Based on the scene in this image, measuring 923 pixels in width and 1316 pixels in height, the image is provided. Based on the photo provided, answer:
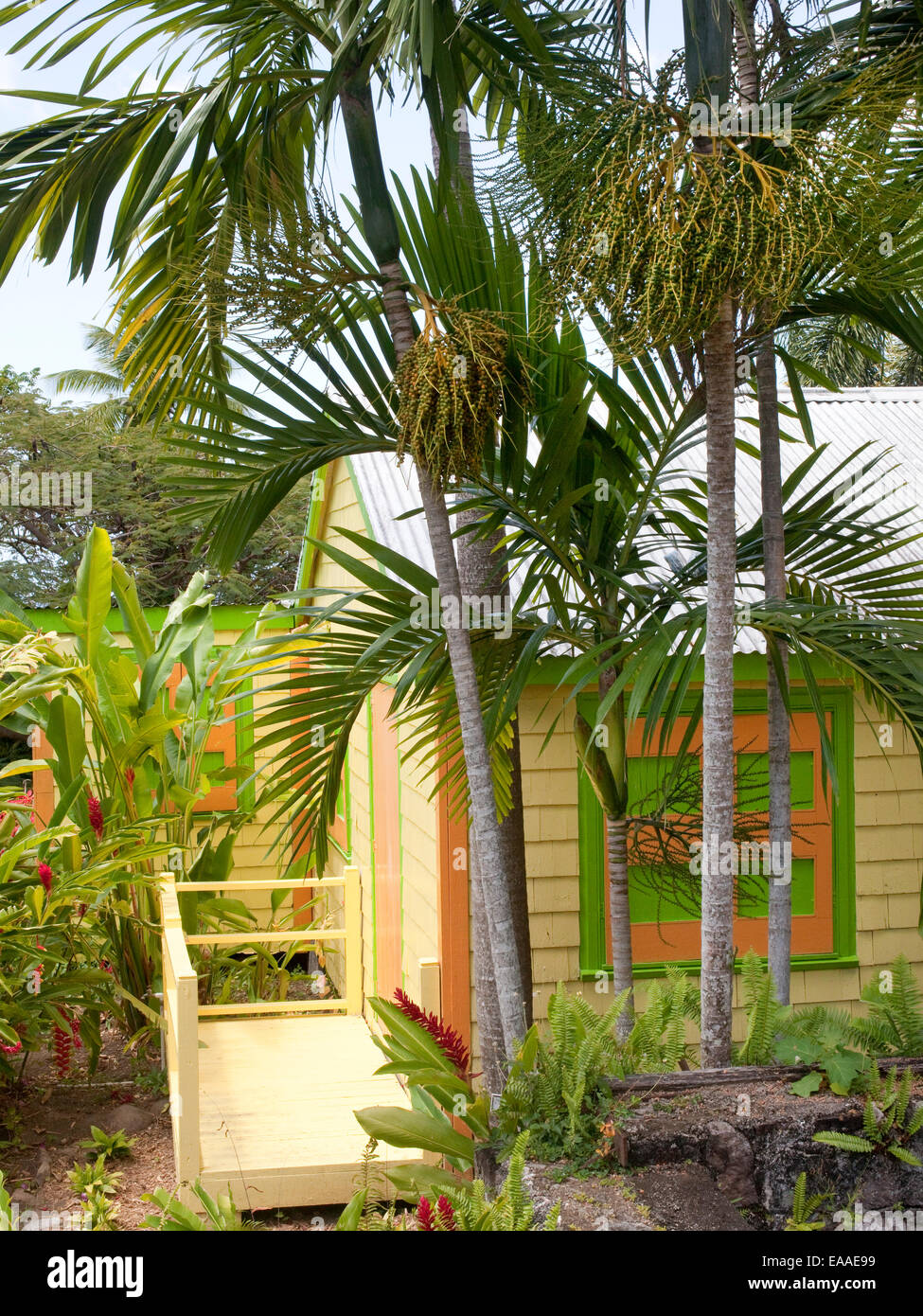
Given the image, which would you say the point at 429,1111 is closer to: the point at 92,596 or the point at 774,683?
the point at 774,683

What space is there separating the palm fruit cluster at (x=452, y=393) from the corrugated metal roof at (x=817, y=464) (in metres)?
2.58

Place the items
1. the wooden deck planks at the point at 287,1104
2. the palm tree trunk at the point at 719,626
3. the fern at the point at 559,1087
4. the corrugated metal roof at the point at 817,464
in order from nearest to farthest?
1. the fern at the point at 559,1087
2. the palm tree trunk at the point at 719,626
3. the wooden deck planks at the point at 287,1104
4. the corrugated metal roof at the point at 817,464

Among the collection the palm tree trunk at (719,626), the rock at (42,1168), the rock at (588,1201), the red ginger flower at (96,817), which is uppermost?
the palm tree trunk at (719,626)

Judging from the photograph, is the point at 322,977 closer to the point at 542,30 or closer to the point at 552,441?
the point at 552,441

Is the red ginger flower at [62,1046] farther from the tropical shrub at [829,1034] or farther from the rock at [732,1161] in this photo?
the rock at [732,1161]

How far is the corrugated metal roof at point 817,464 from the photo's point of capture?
6.75 m

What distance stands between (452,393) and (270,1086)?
4.24 metres

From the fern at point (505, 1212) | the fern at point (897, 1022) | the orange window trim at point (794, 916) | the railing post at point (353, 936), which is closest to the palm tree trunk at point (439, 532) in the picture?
the fern at point (505, 1212)

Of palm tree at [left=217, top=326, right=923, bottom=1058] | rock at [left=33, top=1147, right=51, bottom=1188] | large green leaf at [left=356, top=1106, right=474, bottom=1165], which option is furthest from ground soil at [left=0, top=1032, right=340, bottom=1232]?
palm tree at [left=217, top=326, right=923, bottom=1058]

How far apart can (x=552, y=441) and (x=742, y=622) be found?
881 millimetres

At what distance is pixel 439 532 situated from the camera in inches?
147

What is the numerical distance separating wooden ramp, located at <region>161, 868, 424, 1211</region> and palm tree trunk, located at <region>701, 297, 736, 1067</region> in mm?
2408
